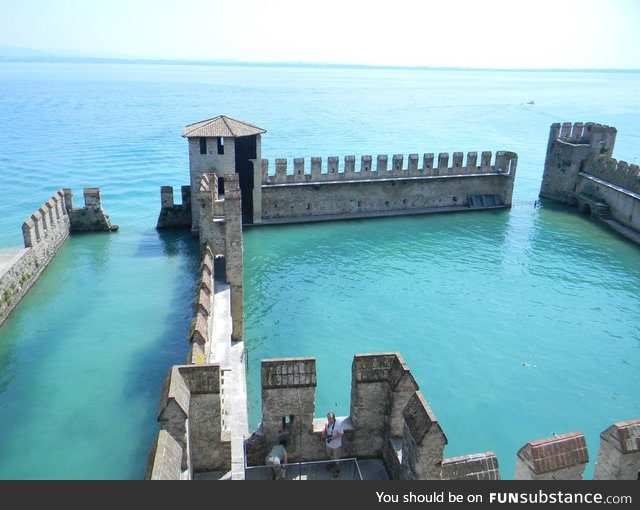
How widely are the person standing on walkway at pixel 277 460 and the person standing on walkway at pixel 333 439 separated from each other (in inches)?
30.1

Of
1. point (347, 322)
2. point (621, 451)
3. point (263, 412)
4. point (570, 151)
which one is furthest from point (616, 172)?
point (621, 451)

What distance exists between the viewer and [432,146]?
193ft

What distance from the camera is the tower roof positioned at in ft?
77.6

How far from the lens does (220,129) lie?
2398 centimetres

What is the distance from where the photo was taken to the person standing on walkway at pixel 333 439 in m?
10.0

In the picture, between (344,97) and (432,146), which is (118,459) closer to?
(432,146)

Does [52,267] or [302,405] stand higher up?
[302,405]

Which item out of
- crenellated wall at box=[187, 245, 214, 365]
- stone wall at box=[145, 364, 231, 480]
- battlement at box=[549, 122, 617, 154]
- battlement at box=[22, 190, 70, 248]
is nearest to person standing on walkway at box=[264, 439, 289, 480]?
stone wall at box=[145, 364, 231, 480]

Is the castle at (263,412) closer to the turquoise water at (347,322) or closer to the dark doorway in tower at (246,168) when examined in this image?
the dark doorway in tower at (246,168)

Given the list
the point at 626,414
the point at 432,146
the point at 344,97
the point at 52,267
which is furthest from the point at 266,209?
the point at 344,97

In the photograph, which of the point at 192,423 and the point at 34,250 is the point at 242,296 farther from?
the point at 34,250

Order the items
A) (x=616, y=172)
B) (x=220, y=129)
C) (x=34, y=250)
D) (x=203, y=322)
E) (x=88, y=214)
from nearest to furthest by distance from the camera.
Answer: (x=203, y=322) < (x=34, y=250) < (x=220, y=129) < (x=88, y=214) < (x=616, y=172)

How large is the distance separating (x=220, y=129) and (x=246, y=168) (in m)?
3.84

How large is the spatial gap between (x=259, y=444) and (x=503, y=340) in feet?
34.9
